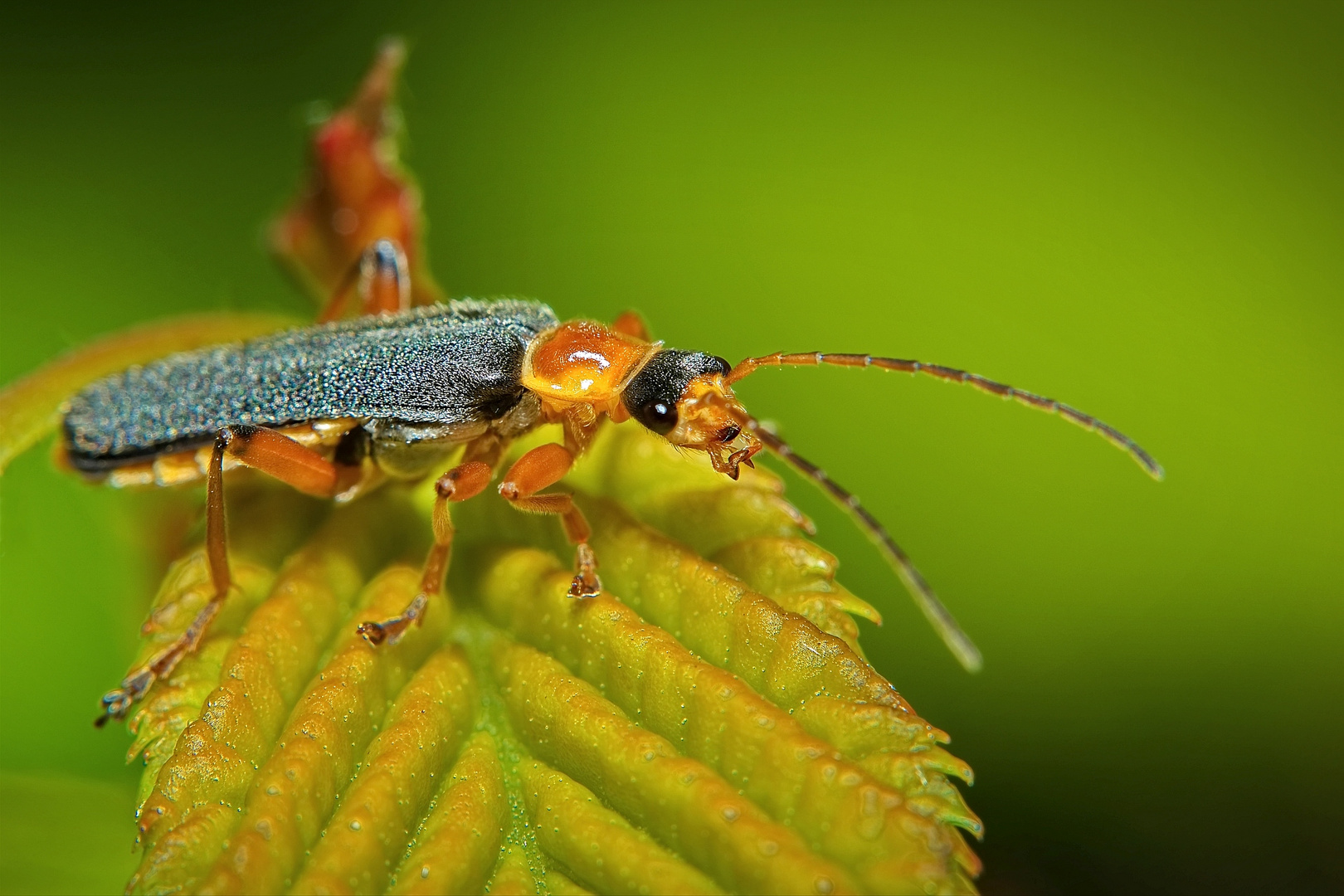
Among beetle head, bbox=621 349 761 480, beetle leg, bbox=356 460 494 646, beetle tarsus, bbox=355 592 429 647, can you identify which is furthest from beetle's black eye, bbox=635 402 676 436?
beetle tarsus, bbox=355 592 429 647

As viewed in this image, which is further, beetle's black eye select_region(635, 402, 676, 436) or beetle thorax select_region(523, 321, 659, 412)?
beetle thorax select_region(523, 321, 659, 412)

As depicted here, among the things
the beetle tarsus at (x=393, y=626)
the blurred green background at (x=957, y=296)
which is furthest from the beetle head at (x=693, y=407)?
the blurred green background at (x=957, y=296)

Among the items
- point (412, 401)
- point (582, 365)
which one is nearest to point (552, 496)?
point (582, 365)

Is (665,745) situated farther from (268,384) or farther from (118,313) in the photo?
(118,313)

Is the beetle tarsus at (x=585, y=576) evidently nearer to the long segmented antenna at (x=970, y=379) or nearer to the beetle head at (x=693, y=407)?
the beetle head at (x=693, y=407)

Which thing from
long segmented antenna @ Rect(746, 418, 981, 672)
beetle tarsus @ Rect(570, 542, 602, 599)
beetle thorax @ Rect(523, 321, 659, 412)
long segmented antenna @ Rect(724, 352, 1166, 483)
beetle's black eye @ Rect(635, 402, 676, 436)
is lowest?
beetle tarsus @ Rect(570, 542, 602, 599)

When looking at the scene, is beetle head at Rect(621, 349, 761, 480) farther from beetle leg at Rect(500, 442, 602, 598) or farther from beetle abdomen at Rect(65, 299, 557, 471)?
beetle abdomen at Rect(65, 299, 557, 471)

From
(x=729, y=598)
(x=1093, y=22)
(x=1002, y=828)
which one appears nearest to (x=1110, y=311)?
(x=1093, y=22)
